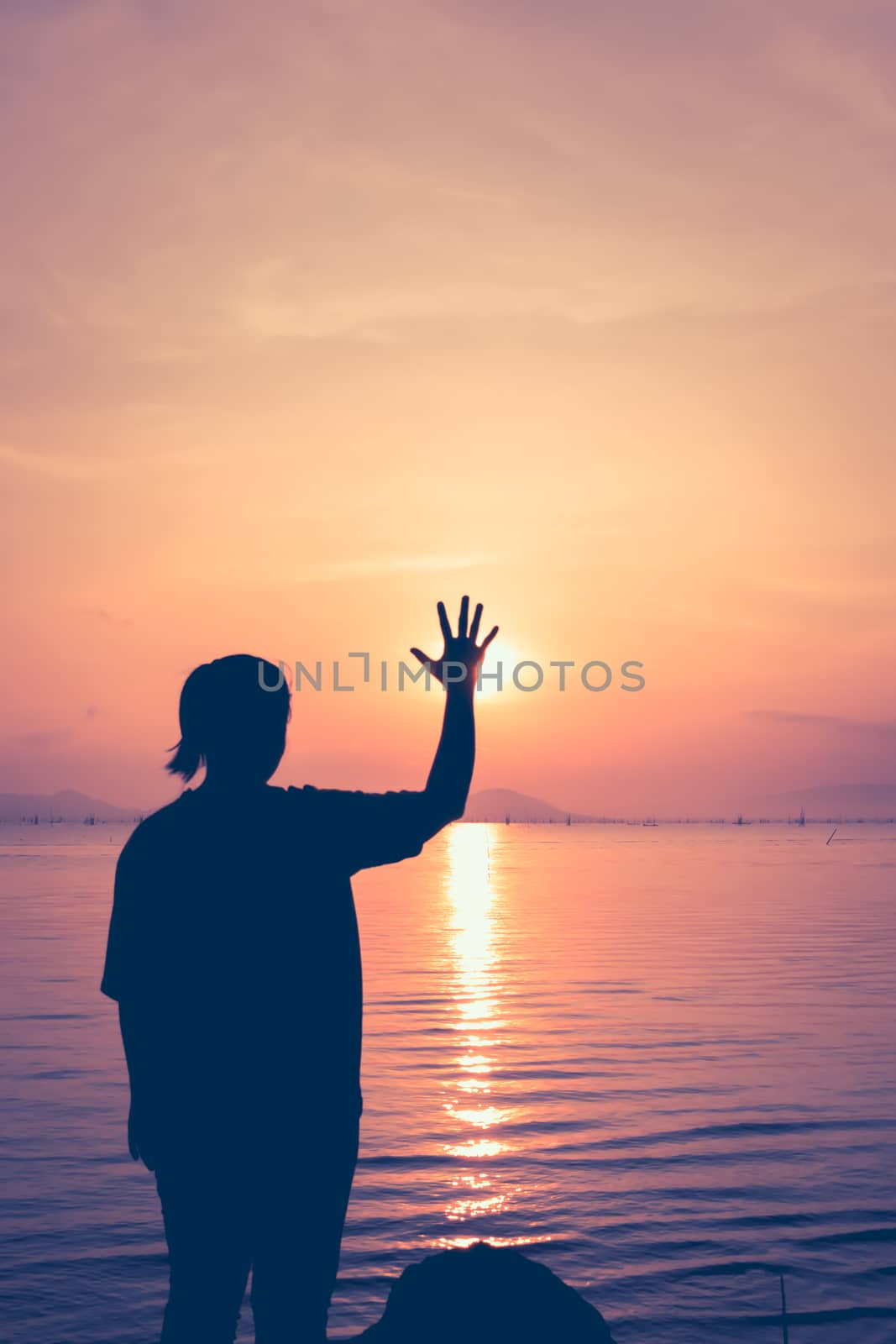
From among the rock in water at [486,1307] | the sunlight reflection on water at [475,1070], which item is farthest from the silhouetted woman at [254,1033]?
the sunlight reflection on water at [475,1070]

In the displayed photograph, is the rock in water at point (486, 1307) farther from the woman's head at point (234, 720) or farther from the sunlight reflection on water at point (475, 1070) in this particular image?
the sunlight reflection on water at point (475, 1070)

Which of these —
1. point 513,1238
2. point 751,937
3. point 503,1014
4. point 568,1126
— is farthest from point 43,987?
point 751,937

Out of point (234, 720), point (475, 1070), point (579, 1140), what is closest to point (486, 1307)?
point (234, 720)

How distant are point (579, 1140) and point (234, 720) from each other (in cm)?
932

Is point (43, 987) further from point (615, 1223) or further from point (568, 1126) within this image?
point (615, 1223)

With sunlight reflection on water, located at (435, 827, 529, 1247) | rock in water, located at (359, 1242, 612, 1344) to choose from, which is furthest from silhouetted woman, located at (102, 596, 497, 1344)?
sunlight reflection on water, located at (435, 827, 529, 1247)

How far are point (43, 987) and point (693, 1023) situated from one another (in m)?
12.2

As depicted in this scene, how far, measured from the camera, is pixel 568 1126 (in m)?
12.1

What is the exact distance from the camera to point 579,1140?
11.6 meters

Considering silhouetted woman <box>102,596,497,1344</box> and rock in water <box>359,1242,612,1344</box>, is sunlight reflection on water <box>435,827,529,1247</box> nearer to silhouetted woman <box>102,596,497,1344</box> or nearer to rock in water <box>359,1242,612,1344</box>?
rock in water <box>359,1242,612,1344</box>

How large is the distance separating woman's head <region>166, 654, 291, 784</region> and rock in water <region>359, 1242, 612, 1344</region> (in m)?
2.54

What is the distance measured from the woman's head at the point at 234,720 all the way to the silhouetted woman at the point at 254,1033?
126mm

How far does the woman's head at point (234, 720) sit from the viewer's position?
363cm

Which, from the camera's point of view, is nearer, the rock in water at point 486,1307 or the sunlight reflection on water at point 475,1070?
the rock in water at point 486,1307
